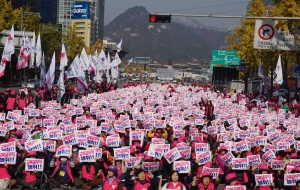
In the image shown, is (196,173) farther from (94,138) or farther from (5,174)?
(5,174)

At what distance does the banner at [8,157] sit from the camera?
12.3 m

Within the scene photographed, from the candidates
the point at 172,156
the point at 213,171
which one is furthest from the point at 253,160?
the point at 172,156

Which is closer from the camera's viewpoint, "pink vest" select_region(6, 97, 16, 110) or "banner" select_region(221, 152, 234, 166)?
"banner" select_region(221, 152, 234, 166)

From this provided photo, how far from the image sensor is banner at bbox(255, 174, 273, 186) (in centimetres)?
1109

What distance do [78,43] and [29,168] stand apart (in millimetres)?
79134

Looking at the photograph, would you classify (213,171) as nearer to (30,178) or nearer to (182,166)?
(182,166)

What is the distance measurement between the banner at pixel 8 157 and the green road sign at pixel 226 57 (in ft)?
195

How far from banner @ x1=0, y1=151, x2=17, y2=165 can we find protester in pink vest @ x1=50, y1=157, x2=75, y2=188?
1.06 meters

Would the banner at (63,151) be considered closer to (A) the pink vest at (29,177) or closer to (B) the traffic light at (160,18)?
(A) the pink vest at (29,177)

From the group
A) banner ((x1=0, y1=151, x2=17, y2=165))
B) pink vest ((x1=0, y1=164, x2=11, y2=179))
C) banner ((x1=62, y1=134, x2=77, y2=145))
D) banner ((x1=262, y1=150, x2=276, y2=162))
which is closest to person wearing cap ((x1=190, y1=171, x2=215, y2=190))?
banner ((x1=262, y1=150, x2=276, y2=162))

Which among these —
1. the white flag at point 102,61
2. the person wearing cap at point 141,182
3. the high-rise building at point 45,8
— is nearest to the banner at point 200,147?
the person wearing cap at point 141,182

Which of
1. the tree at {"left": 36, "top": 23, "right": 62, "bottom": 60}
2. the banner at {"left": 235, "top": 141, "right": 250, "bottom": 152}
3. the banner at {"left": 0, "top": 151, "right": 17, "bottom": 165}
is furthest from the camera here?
the tree at {"left": 36, "top": 23, "right": 62, "bottom": 60}

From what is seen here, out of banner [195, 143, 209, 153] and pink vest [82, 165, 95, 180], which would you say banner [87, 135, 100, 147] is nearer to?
pink vest [82, 165, 95, 180]

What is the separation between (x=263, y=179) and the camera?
36.5 feet
